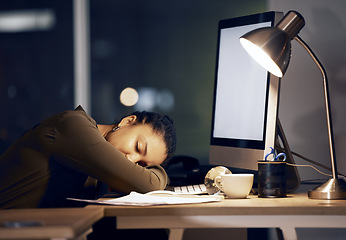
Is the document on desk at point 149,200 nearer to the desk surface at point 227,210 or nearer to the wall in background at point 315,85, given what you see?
the desk surface at point 227,210

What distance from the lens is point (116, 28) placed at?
111 inches

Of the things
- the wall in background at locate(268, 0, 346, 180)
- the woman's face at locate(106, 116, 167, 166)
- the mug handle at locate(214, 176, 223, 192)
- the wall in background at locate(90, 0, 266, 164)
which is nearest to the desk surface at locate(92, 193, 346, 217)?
the mug handle at locate(214, 176, 223, 192)

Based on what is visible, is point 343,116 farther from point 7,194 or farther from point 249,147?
point 7,194

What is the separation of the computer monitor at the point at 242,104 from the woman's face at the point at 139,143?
0.92 feet

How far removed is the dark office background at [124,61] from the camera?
2643mm

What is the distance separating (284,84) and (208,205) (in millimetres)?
1005

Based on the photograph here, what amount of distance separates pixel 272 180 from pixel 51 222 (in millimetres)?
725

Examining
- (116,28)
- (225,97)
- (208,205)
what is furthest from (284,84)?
(116,28)

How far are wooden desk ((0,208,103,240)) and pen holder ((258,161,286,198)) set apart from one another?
0.53 metres

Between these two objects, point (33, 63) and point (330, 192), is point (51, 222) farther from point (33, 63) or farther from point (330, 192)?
point (33, 63)

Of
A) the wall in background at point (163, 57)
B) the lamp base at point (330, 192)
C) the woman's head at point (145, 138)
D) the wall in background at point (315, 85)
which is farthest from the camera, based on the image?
the wall in background at point (163, 57)

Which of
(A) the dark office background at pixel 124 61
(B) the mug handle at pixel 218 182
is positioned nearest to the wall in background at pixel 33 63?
(A) the dark office background at pixel 124 61

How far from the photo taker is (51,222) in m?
0.92

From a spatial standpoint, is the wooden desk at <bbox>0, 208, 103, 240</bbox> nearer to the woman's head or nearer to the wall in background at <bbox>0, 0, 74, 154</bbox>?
the woman's head
